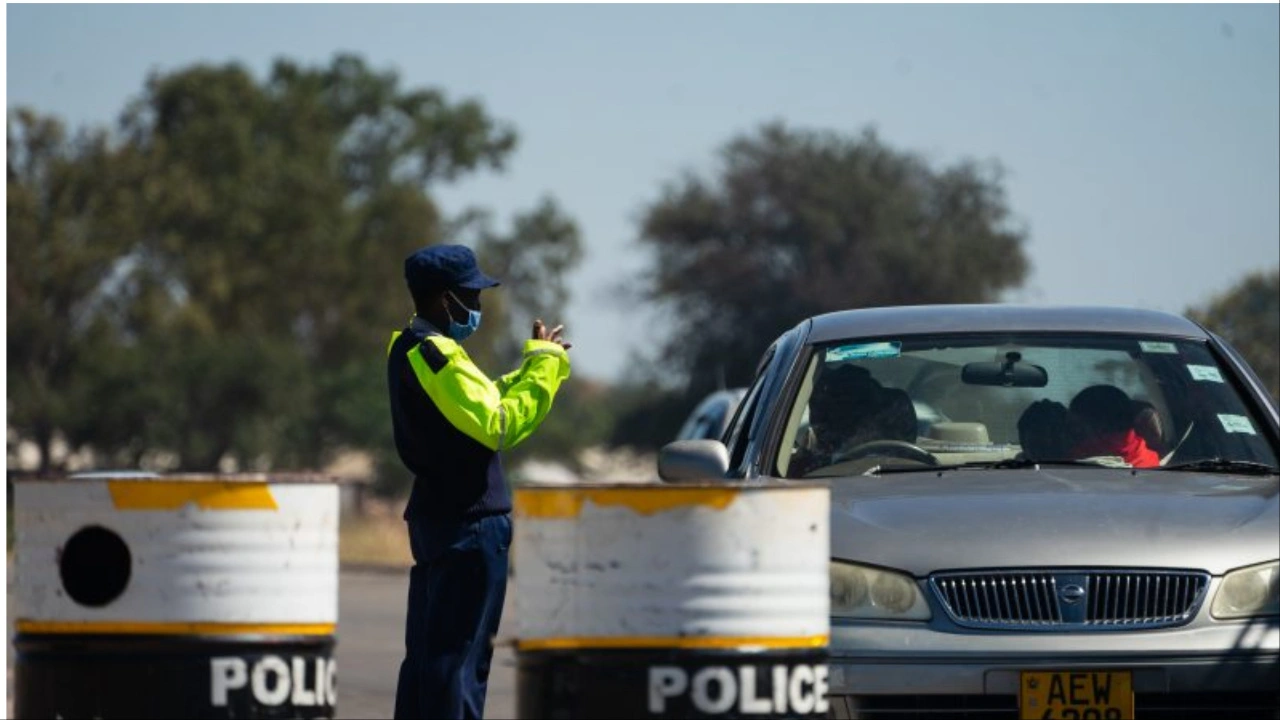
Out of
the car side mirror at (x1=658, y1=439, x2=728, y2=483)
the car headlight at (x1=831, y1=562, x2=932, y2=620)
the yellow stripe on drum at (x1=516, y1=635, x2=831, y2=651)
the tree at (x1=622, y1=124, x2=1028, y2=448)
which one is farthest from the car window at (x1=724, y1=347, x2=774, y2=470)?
the tree at (x1=622, y1=124, x2=1028, y2=448)

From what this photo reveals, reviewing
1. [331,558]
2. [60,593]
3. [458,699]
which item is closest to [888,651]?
[458,699]

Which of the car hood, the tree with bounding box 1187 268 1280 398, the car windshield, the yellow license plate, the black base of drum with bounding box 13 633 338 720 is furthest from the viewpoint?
the tree with bounding box 1187 268 1280 398

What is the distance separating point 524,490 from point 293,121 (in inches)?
2176

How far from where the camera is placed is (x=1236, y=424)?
905cm

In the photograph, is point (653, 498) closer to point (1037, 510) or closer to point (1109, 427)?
point (1037, 510)

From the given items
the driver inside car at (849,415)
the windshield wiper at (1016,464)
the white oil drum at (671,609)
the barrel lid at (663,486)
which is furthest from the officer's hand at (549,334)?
the white oil drum at (671,609)

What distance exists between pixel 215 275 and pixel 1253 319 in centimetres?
3474

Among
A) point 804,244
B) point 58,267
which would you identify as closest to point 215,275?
point 58,267

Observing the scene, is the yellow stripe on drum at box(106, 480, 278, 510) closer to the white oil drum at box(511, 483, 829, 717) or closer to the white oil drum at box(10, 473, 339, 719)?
the white oil drum at box(10, 473, 339, 719)

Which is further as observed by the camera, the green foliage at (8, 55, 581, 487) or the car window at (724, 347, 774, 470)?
the green foliage at (8, 55, 581, 487)

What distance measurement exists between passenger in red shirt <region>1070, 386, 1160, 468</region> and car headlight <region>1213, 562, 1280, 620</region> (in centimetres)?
118

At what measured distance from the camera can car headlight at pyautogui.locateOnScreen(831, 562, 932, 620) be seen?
7.75 meters

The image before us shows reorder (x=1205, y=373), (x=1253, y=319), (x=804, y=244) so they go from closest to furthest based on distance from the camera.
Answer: (x=1205, y=373) < (x=1253, y=319) < (x=804, y=244)

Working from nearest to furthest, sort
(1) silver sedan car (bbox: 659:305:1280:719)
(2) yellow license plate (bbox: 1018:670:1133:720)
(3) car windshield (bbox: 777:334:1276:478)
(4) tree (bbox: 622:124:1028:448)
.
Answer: (2) yellow license plate (bbox: 1018:670:1133:720) → (1) silver sedan car (bbox: 659:305:1280:719) → (3) car windshield (bbox: 777:334:1276:478) → (4) tree (bbox: 622:124:1028:448)
